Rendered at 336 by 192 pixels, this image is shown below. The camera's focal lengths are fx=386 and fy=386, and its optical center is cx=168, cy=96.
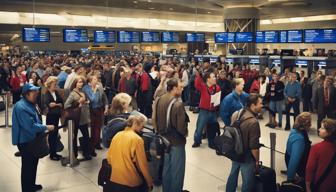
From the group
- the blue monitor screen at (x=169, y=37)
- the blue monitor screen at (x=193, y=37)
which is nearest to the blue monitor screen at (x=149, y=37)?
the blue monitor screen at (x=169, y=37)

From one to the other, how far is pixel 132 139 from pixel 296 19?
2937cm

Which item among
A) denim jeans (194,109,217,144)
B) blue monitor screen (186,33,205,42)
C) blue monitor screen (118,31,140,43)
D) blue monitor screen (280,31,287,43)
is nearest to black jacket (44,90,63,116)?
denim jeans (194,109,217,144)

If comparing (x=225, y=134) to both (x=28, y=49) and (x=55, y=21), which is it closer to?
(x=55, y=21)

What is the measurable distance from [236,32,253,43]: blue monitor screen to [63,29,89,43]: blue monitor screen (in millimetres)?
8441

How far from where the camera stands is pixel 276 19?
31969 millimetres

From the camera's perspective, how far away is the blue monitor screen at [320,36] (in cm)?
1812

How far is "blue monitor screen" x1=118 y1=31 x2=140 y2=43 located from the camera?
67.0ft

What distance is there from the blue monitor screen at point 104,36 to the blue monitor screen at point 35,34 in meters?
2.66

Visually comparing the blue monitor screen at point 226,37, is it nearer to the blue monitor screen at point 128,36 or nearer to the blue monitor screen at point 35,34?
the blue monitor screen at point 128,36

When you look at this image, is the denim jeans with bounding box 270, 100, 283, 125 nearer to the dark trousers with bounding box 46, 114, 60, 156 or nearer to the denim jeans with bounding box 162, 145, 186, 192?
the dark trousers with bounding box 46, 114, 60, 156

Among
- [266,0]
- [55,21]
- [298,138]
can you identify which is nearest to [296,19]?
[266,0]

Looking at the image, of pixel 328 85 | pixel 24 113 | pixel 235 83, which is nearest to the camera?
pixel 24 113

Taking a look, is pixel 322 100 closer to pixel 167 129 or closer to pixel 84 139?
pixel 167 129

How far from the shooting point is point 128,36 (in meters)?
20.8
